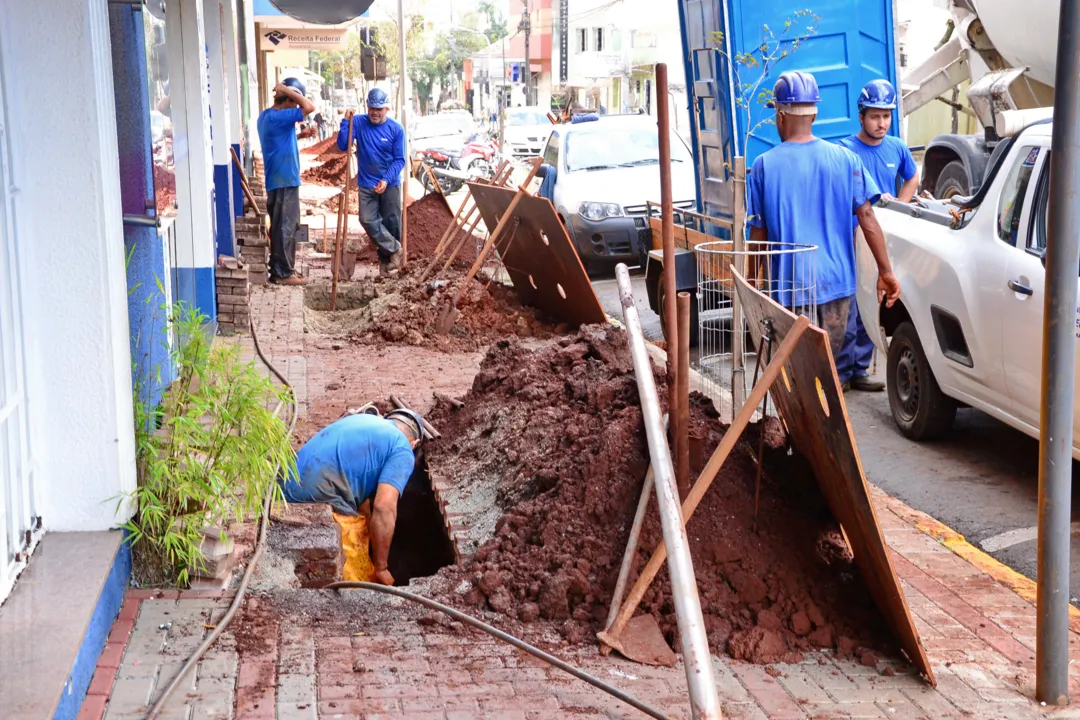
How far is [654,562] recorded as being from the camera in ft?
14.0

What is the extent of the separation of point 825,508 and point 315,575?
2.20 metres

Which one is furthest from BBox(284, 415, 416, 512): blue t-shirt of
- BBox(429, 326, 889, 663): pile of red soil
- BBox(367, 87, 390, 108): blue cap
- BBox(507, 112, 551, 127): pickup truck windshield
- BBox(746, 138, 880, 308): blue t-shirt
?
BBox(507, 112, 551, 127): pickup truck windshield

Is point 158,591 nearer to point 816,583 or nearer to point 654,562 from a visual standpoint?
point 654,562

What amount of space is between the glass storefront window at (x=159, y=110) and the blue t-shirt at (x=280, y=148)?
5940 mm

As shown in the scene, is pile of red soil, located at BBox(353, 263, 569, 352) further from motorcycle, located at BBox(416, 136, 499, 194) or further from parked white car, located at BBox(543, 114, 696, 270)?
motorcycle, located at BBox(416, 136, 499, 194)

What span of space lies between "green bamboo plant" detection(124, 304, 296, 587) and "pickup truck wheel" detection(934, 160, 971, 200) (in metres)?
10.1

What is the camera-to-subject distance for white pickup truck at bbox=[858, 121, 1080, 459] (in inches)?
240

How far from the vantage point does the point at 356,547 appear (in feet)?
19.7

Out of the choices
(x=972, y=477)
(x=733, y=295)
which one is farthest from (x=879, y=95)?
(x=733, y=295)

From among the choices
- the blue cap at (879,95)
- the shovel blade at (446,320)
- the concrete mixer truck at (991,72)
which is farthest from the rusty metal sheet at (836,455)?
the concrete mixer truck at (991,72)

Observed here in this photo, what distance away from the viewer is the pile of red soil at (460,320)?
1045 centimetres

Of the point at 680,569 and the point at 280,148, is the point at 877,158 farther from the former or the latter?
the point at 280,148

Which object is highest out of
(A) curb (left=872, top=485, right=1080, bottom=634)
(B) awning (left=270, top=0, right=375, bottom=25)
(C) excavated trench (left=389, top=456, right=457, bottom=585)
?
(B) awning (left=270, top=0, right=375, bottom=25)

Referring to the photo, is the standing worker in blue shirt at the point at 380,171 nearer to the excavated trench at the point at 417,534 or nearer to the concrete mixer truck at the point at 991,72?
the concrete mixer truck at the point at 991,72
